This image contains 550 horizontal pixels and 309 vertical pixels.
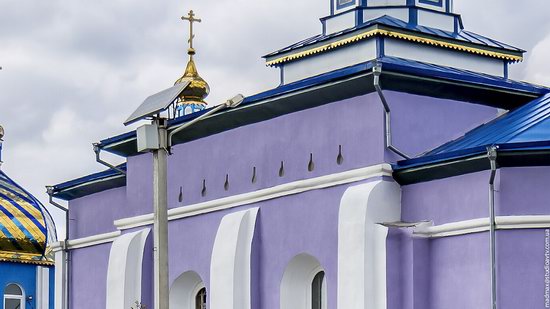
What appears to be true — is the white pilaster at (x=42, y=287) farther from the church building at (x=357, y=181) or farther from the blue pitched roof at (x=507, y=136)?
the blue pitched roof at (x=507, y=136)

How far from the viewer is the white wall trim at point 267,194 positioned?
941 inches

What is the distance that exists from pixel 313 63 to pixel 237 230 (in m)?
3.04

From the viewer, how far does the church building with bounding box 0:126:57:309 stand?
41438mm

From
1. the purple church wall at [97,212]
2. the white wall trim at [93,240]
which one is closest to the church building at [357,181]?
the purple church wall at [97,212]

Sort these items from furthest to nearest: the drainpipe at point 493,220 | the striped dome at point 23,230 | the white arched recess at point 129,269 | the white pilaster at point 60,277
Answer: the striped dome at point 23,230
the white pilaster at point 60,277
the white arched recess at point 129,269
the drainpipe at point 493,220

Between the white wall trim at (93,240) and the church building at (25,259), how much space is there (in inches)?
390

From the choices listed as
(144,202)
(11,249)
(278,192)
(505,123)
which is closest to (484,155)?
(505,123)

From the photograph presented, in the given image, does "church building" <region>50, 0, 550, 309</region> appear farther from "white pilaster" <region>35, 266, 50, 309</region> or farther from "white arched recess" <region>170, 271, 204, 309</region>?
"white pilaster" <region>35, 266, 50, 309</region>

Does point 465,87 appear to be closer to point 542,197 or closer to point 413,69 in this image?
point 413,69

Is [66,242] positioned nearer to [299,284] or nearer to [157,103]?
[299,284]

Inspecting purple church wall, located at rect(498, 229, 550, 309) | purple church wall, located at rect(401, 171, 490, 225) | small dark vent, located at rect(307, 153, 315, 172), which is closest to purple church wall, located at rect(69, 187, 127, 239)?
small dark vent, located at rect(307, 153, 315, 172)

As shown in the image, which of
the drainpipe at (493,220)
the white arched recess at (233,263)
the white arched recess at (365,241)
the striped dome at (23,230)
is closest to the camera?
the drainpipe at (493,220)

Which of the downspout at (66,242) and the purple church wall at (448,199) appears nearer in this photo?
the purple church wall at (448,199)

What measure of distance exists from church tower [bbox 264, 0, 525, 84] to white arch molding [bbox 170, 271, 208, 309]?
3.39 meters
